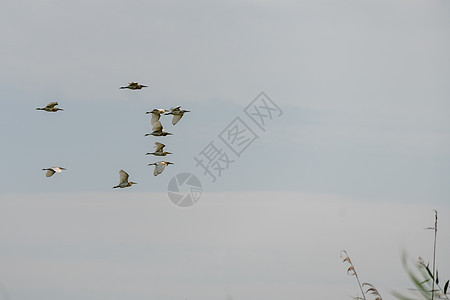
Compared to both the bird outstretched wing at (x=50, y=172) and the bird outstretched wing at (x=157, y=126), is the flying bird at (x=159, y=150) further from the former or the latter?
the bird outstretched wing at (x=50, y=172)

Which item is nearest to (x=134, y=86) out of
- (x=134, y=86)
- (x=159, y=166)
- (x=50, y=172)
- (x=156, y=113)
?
(x=134, y=86)

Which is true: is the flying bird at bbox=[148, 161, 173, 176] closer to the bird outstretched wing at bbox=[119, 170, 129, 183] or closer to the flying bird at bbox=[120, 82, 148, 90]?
the bird outstretched wing at bbox=[119, 170, 129, 183]

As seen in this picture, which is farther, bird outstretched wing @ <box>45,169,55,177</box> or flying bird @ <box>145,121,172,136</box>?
flying bird @ <box>145,121,172,136</box>

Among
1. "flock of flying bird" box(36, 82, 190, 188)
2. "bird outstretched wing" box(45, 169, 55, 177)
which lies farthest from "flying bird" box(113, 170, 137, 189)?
"bird outstretched wing" box(45, 169, 55, 177)

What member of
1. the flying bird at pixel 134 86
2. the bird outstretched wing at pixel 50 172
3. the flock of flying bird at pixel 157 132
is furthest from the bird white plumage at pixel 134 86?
the bird outstretched wing at pixel 50 172

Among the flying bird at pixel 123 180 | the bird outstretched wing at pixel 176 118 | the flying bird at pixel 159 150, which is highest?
the bird outstretched wing at pixel 176 118

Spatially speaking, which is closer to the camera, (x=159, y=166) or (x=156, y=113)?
(x=156, y=113)

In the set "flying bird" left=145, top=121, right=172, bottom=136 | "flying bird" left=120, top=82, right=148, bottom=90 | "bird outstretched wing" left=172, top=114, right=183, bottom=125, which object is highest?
"flying bird" left=120, top=82, right=148, bottom=90

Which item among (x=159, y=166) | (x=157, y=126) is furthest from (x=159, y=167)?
(x=157, y=126)

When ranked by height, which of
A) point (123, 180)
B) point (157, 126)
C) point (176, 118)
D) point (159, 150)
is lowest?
point (123, 180)

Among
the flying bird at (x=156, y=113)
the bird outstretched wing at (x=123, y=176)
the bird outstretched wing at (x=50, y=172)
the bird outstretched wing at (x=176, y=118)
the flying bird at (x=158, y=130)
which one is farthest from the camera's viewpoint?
the bird outstretched wing at (x=176, y=118)

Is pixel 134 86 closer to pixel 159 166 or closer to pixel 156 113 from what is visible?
pixel 156 113

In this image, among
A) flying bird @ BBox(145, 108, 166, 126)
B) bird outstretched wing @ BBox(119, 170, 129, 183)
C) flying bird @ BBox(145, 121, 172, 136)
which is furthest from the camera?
bird outstretched wing @ BBox(119, 170, 129, 183)

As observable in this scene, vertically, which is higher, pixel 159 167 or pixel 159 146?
pixel 159 146
